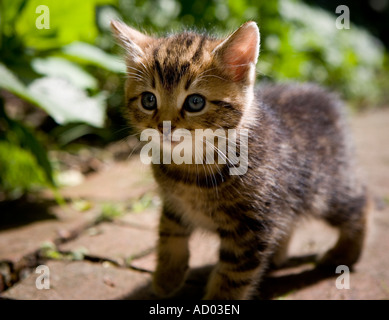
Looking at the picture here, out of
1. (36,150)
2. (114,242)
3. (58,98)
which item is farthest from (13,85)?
(114,242)

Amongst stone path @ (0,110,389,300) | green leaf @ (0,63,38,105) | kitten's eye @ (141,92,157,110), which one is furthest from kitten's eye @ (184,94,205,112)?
green leaf @ (0,63,38,105)

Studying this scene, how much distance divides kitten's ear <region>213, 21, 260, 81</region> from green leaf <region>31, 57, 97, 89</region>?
1.42 m

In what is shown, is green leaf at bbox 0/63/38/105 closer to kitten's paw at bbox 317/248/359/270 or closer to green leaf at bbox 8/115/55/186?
green leaf at bbox 8/115/55/186

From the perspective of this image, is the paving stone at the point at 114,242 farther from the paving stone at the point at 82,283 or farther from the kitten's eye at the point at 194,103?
the kitten's eye at the point at 194,103

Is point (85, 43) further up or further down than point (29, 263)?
→ further up

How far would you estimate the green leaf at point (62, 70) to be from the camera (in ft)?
9.12

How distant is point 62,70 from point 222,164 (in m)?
1.67

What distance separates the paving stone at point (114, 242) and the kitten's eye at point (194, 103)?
0.98 m

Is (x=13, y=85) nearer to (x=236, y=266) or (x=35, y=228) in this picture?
(x=35, y=228)

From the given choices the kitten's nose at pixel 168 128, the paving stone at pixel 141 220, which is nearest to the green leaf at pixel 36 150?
the paving stone at pixel 141 220

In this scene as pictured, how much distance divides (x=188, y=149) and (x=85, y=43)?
1855mm
